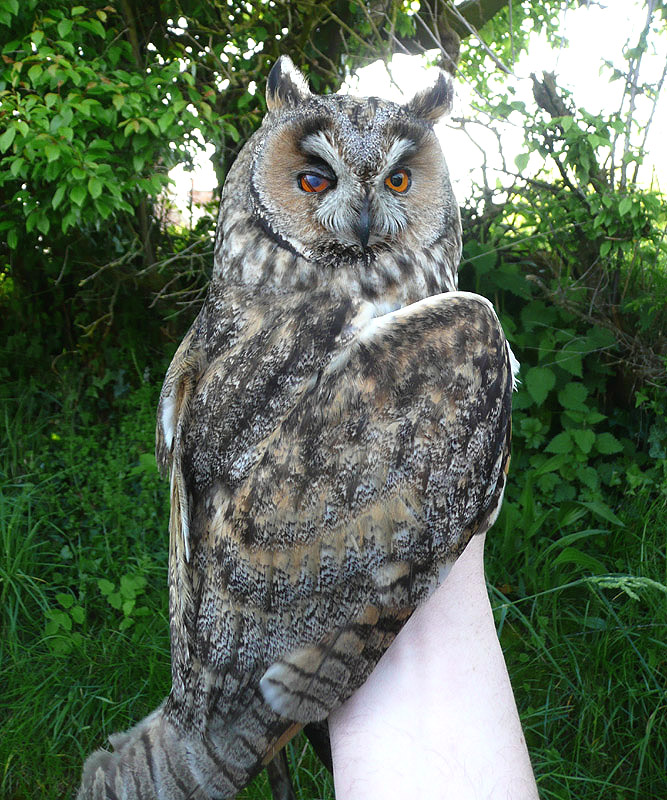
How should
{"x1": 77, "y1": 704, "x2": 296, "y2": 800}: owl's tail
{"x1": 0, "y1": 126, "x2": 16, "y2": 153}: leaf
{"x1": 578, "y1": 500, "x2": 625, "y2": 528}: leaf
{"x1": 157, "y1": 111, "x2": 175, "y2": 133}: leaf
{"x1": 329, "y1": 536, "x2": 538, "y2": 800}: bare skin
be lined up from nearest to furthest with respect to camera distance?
{"x1": 329, "y1": 536, "x2": 538, "y2": 800}: bare skin, {"x1": 77, "y1": 704, "x2": 296, "y2": 800}: owl's tail, {"x1": 0, "y1": 126, "x2": 16, "y2": 153}: leaf, {"x1": 157, "y1": 111, "x2": 175, "y2": 133}: leaf, {"x1": 578, "y1": 500, "x2": 625, "y2": 528}: leaf

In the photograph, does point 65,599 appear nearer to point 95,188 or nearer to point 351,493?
point 95,188

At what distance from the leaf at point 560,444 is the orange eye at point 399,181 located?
1755mm

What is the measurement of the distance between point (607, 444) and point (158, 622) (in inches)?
80.2

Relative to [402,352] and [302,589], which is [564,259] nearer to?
[402,352]

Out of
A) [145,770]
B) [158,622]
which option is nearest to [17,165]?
[158,622]

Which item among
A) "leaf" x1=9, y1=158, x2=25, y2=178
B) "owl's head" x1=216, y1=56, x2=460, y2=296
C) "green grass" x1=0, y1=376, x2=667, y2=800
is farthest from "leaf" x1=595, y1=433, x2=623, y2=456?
"leaf" x1=9, y1=158, x2=25, y2=178

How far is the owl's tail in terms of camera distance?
4.50 feet

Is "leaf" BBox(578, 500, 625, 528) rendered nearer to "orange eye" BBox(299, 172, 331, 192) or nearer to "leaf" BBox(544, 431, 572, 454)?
"leaf" BBox(544, 431, 572, 454)

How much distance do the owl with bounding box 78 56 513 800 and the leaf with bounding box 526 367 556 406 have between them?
155 cm

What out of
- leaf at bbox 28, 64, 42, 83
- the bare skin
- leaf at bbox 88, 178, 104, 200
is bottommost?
the bare skin

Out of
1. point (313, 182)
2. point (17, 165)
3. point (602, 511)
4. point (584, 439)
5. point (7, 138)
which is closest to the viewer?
point (313, 182)

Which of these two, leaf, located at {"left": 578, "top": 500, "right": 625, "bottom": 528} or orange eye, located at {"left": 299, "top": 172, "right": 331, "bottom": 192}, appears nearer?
orange eye, located at {"left": 299, "top": 172, "right": 331, "bottom": 192}

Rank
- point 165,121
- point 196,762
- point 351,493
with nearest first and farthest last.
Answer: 1. point 351,493
2. point 196,762
3. point 165,121

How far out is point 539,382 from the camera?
3031mm
